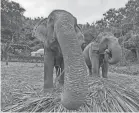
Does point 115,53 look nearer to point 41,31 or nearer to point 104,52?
point 104,52

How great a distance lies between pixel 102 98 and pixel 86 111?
314mm

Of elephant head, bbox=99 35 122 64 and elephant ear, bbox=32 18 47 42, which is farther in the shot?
elephant head, bbox=99 35 122 64

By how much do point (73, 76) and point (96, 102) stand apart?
2.30 ft

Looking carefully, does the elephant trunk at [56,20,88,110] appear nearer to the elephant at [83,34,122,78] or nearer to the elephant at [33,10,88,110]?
the elephant at [33,10,88,110]

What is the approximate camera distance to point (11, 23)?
14625 mm

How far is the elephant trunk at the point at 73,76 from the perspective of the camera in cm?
132

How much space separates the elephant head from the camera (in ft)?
9.41

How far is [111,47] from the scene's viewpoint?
3.00 m

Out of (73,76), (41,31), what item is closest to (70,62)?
(73,76)

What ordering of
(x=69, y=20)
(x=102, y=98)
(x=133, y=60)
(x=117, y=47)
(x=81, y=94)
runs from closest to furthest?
1. (x=81, y=94)
2. (x=69, y=20)
3. (x=102, y=98)
4. (x=117, y=47)
5. (x=133, y=60)

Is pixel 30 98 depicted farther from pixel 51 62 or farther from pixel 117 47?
pixel 117 47

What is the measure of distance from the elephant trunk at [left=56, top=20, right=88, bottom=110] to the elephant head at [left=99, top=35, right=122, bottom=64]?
4.72ft

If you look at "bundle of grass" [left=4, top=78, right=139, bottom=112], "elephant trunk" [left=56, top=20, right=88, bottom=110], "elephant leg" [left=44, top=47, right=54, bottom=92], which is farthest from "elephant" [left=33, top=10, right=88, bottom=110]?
"bundle of grass" [left=4, top=78, right=139, bottom=112]

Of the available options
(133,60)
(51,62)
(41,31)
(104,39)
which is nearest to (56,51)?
(51,62)
